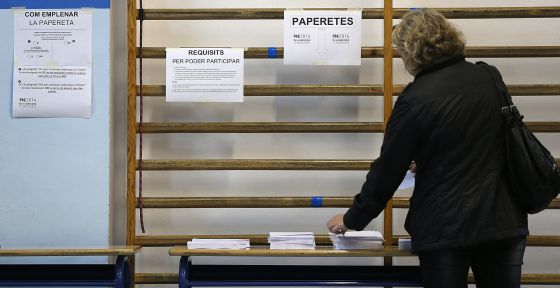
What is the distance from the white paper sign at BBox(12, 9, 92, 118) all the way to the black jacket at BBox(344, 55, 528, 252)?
6.11 feet

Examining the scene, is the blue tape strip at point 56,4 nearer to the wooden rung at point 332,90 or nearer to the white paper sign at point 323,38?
the wooden rung at point 332,90

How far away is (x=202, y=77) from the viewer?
3.40 meters

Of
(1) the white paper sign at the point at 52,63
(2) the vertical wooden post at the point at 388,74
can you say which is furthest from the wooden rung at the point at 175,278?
(1) the white paper sign at the point at 52,63

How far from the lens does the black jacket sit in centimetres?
226

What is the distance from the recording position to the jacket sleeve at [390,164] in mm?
2332

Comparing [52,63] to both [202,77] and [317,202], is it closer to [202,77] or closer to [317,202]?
[202,77]

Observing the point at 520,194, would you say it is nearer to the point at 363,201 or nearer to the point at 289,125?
the point at 363,201

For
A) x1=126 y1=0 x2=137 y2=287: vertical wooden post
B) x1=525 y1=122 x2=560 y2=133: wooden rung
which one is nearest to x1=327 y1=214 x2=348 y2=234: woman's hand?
x1=126 y1=0 x2=137 y2=287: vertical wooden post

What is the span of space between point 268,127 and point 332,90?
41 centimetres

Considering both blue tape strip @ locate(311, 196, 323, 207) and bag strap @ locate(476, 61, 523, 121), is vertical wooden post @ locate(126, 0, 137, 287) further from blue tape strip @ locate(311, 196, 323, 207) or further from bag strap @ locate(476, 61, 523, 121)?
bag strap @ locate(476, 61, 523, 121)

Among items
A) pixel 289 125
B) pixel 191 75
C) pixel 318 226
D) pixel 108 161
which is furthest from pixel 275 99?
pixel 108 161

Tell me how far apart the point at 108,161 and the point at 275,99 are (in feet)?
3.28

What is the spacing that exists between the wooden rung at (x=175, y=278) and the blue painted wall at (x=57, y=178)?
24 centimetres

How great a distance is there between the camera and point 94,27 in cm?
342
